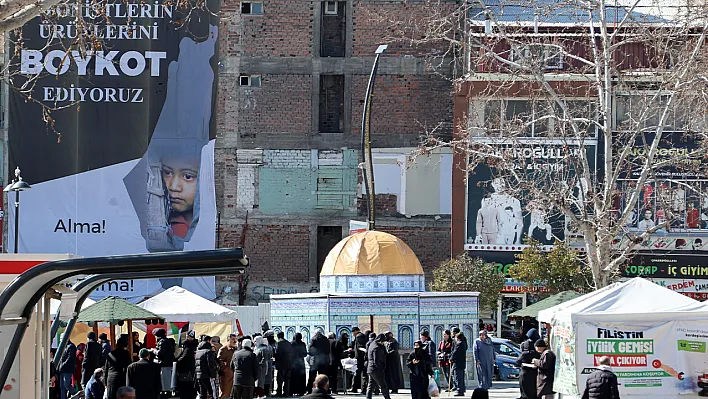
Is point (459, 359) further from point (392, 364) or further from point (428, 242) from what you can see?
point (428, 242)

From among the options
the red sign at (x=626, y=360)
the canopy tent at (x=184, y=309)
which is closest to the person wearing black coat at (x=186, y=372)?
the canopy tent at (x=184, y=309)

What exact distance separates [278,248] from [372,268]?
1282 cm

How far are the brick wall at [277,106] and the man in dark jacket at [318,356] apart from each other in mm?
17106

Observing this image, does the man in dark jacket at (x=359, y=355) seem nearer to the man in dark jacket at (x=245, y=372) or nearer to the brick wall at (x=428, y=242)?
the man in dark jacket at (x=245, y=372)

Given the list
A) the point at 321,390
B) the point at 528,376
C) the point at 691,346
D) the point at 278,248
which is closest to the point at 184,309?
the point at 528,376

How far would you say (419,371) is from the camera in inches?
904

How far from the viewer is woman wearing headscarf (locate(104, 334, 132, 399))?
19.5 m

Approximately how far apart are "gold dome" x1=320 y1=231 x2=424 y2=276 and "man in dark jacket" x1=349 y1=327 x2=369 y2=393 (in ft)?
8.99

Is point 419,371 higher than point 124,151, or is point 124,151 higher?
point 124,151

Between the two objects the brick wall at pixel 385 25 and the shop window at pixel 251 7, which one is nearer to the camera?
the brick wall at pixel 385 25

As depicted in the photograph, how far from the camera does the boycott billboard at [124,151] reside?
1565 inches

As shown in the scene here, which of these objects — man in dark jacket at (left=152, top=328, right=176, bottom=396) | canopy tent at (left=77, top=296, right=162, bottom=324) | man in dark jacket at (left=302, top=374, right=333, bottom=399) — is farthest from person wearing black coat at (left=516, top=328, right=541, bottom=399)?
man in dark jacket at (left=302, top=374, right=333, bottom=399)

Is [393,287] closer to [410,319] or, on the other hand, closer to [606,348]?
[410,319]

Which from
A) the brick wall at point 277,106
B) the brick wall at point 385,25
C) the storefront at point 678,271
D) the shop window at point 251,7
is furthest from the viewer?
the shop window at point 251,7
